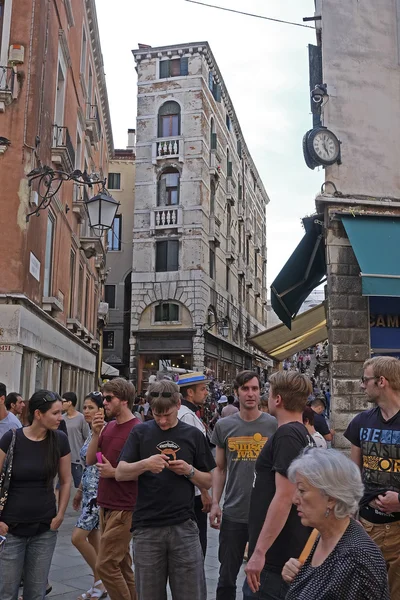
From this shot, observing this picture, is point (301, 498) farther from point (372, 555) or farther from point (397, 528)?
point (397, 528)

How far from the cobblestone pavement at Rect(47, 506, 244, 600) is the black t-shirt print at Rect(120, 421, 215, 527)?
6.30 feet

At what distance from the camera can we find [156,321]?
31.7 meters

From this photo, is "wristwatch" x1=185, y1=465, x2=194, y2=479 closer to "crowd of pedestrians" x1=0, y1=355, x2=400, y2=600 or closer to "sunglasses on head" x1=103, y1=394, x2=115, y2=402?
"crowd of pedestrians" x1=0, y1=355, x2=400, y2=600

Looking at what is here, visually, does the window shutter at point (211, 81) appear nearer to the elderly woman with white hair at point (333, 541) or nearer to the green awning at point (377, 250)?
the green awning at point (377, 250)

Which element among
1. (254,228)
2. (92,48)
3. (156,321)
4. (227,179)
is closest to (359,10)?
(92,48)

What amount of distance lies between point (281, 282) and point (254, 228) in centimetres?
3976

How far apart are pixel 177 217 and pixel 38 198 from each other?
20060mm

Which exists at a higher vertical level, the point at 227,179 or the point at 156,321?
the point at 227,179

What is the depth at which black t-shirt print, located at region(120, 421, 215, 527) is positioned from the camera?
3.66 meters

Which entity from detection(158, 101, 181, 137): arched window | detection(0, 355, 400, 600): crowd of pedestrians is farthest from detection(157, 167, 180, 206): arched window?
detection(0, 355, 400, 600): crowd of pedestrians

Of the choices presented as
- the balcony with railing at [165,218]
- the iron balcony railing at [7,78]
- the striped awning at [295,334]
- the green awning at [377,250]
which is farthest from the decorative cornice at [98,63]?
the green awning at [377,250]

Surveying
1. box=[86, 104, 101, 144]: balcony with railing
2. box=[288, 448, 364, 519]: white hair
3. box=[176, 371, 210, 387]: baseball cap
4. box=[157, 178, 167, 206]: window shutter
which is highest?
box=[157, 178, 167, 206]: window shutter

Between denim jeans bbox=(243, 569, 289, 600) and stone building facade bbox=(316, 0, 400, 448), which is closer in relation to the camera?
denim jeans bbox=(243, 569, 289, 600)

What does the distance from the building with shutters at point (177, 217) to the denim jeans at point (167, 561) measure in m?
26.2
